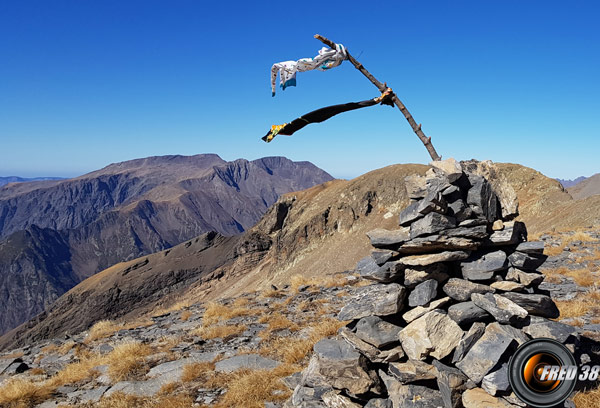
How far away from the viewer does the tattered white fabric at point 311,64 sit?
5.52 m

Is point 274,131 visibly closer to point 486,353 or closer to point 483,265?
point 483,265

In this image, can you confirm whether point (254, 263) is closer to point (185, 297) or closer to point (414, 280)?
point (185, 297)

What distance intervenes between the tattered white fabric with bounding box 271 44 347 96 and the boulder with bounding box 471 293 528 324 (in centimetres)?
465

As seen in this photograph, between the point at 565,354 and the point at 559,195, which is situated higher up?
the point at 559,195

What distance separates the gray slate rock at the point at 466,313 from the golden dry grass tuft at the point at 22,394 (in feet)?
32.5

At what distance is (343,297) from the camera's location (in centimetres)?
1528

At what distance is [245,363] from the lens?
9.72m

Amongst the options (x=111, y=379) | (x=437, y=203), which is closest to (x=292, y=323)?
(x=111, y=379)

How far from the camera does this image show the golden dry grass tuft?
8.56m

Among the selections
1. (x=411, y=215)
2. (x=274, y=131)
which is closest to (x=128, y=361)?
(x=274, y=131)

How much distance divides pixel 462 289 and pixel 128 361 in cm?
919

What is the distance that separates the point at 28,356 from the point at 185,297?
2677 inches

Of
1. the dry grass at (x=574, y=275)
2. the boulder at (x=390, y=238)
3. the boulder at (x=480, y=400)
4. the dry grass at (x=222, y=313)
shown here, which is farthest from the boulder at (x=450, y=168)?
the dry grass at (x=222, y=313)

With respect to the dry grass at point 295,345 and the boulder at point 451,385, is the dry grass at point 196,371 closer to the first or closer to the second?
the dry grass at point 295,345
